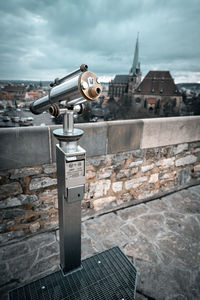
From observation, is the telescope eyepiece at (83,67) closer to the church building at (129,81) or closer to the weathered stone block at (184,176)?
the weathered stone block at (184,176)

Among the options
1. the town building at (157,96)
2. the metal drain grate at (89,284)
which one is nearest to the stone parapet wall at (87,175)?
the metal drain grate at (89,284)

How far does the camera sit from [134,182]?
2.70 meters

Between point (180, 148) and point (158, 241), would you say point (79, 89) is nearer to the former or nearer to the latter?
point (158, 241)

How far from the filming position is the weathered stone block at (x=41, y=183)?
1968 millimetres

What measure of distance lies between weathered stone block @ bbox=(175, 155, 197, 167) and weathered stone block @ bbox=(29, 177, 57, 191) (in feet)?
6.89

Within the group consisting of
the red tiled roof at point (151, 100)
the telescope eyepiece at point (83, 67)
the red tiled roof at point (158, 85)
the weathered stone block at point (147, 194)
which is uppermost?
the red tiled roof at point (158, 85)

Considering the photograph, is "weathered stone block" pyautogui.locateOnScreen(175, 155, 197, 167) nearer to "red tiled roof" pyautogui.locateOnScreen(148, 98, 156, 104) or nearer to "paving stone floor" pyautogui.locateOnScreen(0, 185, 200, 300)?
"paving stone floor" pyautogui.locateOnScreen(0, 185, 200, 300)

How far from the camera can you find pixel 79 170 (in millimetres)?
1338

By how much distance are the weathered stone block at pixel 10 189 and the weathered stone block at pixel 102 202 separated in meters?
1.01

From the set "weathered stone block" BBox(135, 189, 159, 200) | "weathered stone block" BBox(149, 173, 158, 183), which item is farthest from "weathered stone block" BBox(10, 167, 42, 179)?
"weathered stone block" BBox(149, 173, 158, 183)

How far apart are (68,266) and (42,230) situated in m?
0.71

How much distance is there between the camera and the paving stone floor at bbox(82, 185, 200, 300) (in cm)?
167

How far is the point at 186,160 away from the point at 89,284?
8.02 feet

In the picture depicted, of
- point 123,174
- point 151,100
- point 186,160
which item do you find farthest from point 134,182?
point 151,100
